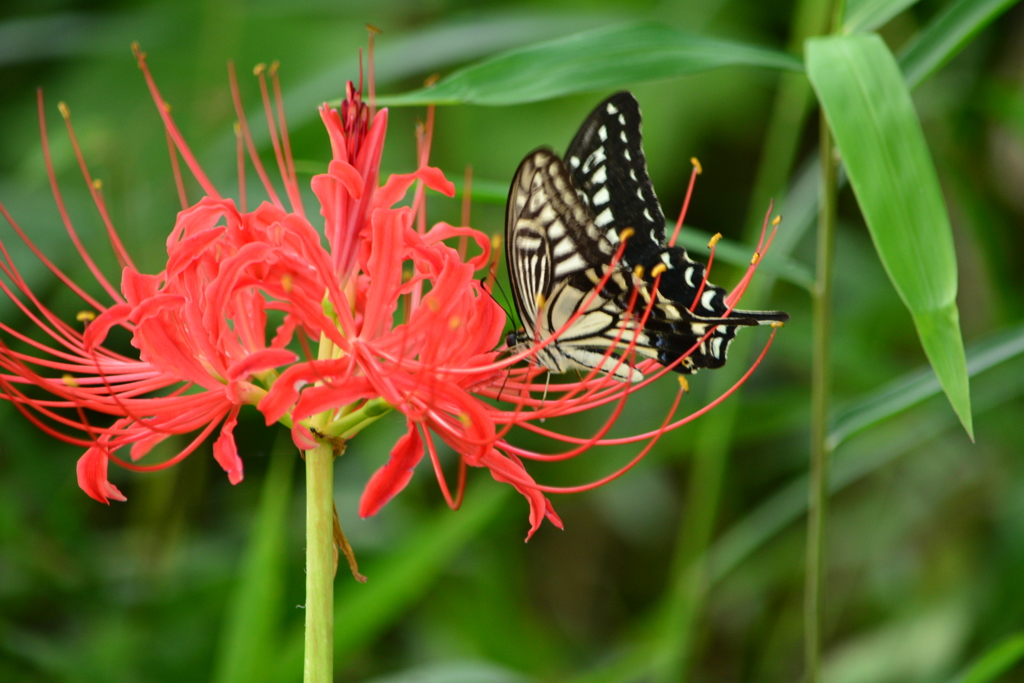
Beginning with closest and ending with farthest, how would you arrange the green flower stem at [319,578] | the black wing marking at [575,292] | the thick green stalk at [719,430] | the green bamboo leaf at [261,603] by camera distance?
the green flower stem at [319,578]
the black wing marking at [575,292]
the green bamboo leaf at [261,603]
the thick green stalk at [719,430]

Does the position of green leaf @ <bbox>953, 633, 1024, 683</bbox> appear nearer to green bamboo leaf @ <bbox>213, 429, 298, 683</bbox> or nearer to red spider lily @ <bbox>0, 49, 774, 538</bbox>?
red spider lily @ <bbox>0, 49, 774, 538</bbox>

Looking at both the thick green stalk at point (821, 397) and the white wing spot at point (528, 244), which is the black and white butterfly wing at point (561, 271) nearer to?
the white wing spot at point (528, 244)

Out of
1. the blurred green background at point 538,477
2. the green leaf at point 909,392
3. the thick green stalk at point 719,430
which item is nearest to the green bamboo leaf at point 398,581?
the blurred green background at point 538,477

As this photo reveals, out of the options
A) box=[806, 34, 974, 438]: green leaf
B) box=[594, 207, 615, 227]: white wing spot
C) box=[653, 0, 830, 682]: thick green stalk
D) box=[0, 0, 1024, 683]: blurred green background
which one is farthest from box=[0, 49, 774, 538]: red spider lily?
box=[653, 0, 830, 682]: thick green stalk

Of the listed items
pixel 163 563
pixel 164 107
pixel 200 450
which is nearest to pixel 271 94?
pixel 200 450

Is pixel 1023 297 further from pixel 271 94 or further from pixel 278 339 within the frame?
pixel 271 94

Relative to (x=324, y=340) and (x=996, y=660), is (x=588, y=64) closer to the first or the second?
(x=324, y=340)

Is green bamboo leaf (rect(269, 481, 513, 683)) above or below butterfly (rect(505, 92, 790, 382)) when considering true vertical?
below
